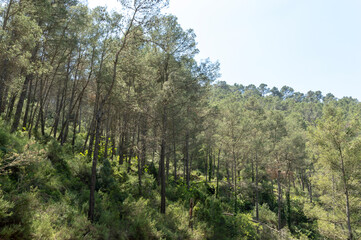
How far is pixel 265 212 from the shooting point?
25.8 m

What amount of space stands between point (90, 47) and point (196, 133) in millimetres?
12251

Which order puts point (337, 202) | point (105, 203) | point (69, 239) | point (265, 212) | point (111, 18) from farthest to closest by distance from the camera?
point (265, 212) < point (337, 202) < point (105, 203) < point (111, 18) < point (69, 239)

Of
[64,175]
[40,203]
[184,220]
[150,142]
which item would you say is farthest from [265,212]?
[40,203]

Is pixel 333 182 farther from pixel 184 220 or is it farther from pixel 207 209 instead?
pixel 184 220

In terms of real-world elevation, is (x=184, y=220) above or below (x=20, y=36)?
below

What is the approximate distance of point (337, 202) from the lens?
15125mm

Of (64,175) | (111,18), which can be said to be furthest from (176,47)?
(64,175)

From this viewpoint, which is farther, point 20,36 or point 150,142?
point 150,142

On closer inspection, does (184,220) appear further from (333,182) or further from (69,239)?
(333,182)

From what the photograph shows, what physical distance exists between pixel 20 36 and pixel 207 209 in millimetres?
15888

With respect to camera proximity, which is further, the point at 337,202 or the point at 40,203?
the point at 337,202

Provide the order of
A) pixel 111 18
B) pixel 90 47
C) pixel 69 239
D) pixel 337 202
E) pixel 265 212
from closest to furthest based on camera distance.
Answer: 1. pixel 69 239
2. pixel 111 18
3. pixel 337 202
4. pixel 90 47
5. pixel 265 212

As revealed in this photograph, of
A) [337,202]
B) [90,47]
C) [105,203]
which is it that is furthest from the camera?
[90,47]

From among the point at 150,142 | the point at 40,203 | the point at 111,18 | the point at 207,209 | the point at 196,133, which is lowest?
the point at 207,209
